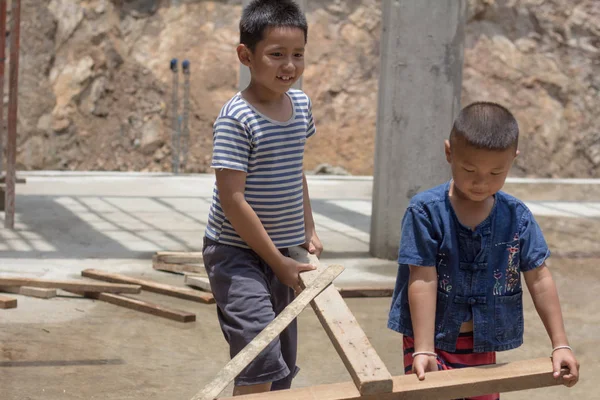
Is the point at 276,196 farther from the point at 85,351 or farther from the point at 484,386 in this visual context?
the point at 85,351

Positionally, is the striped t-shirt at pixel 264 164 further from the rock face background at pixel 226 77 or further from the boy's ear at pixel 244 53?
the rock face background at pixel 226 77

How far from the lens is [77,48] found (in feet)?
72.4

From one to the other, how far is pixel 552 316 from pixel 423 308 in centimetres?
39

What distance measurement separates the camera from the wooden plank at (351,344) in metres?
2.60

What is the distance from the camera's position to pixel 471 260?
3.00 m

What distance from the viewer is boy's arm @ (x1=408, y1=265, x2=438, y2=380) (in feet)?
9.43

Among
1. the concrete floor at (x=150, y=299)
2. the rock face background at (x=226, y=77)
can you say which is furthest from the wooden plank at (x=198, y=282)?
the rock face background at (x=226, y=77)

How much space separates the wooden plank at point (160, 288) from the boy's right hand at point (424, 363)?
3.60 m

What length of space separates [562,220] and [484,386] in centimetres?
826

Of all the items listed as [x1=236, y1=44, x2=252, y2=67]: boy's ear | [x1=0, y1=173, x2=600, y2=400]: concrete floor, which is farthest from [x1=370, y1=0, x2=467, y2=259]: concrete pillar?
[x1=236, y1=44, x2=252, y2=67]: boy's ear

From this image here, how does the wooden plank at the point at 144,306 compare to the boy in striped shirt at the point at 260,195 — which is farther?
the wooden plank at the point at 144,306

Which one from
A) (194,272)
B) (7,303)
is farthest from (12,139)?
(7,303)

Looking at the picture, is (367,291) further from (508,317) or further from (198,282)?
(508,317)

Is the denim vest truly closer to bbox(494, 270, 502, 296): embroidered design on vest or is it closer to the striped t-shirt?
bbox(494, 270, 502, 296): embroidered design on vest
